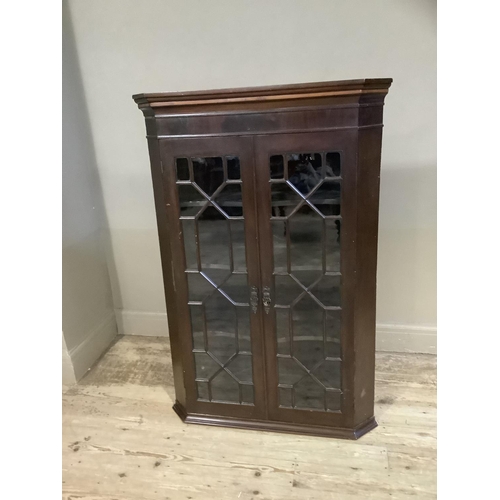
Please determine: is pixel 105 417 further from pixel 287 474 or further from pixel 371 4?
pixel 371 4

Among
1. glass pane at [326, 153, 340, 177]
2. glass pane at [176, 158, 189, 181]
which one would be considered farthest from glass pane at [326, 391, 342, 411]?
glass pane at [176, 158, 189, 181]

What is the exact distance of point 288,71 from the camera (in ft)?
6.47

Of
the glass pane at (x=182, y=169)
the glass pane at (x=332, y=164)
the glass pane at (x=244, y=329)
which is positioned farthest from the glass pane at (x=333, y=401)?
the glass pane at (x=182, y=169)

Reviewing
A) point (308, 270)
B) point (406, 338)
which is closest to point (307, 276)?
point (308, 270)

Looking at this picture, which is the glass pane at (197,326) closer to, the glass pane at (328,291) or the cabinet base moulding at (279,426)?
the cabinet base moulding at (279,426)

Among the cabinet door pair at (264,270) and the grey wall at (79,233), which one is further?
the grey wall at (79,233)

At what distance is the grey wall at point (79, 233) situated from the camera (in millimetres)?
2127

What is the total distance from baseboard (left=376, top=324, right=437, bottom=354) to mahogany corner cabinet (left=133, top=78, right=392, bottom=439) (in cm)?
56

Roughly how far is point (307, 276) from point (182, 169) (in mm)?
583

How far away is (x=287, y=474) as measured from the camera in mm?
1583

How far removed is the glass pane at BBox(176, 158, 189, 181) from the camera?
157cm

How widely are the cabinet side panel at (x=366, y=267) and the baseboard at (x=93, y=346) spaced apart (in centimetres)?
133

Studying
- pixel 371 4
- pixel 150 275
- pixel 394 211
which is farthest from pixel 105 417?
pixel 371 4
